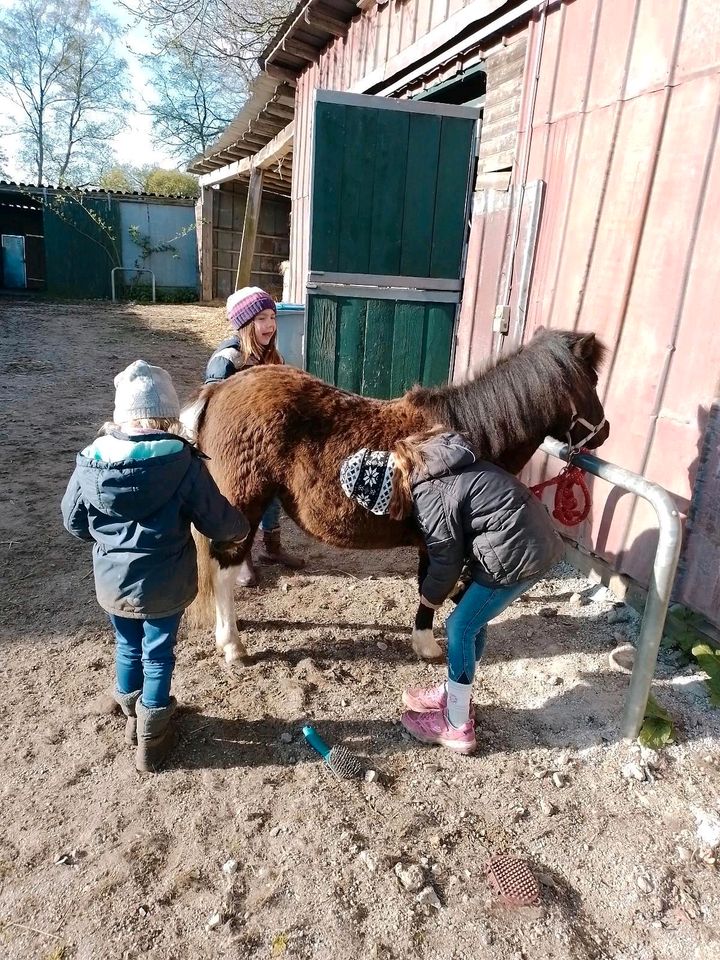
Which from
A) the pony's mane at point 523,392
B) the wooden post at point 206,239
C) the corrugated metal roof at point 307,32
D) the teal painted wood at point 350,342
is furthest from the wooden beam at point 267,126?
the pony's mane at point 523,392

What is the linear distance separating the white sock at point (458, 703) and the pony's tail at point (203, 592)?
1206 millimetres

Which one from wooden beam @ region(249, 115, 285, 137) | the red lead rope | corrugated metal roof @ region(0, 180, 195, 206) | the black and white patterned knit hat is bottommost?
the red lead rope

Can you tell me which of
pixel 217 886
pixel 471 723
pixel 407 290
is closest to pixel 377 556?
pixel 471 723

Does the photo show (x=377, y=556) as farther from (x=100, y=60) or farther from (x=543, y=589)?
(x=100, y=60)

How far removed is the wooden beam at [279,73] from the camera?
7809mm

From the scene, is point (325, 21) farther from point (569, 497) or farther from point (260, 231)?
point (260, 231)

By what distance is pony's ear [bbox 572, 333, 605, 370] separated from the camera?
8.82 feet

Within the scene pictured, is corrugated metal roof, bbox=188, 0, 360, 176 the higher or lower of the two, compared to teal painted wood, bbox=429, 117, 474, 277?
higher

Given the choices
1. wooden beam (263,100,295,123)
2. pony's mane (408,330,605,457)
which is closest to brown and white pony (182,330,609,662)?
pony's mane (408,330,605,457)

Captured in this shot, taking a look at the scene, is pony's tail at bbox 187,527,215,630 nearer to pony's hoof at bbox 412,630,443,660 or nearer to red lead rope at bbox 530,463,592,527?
pony's hoof at bbox 412,630,443,660

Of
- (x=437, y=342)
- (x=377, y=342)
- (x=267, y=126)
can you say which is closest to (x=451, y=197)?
(x=437, y=342)

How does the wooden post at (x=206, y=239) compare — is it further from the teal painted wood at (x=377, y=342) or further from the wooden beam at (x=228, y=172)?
the teal painted wood at (x=377, y=342)

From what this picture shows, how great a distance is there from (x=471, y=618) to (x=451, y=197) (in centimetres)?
353

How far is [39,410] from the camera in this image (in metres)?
6.70
